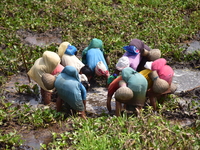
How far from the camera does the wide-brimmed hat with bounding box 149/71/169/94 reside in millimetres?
6266

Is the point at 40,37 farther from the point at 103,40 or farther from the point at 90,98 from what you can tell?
the point at 90,98

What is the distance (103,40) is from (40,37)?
2.12m

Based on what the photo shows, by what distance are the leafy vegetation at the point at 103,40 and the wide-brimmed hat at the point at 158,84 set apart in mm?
542

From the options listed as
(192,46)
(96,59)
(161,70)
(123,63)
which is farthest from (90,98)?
(192,46)

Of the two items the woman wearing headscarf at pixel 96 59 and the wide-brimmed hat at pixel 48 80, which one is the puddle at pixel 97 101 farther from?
the wide-brimmed hat at pixel 48 80

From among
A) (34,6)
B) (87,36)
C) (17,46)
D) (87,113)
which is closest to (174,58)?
(87,36)

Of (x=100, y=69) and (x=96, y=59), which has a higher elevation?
(x=96, y=59)

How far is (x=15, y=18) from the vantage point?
11.5 metres

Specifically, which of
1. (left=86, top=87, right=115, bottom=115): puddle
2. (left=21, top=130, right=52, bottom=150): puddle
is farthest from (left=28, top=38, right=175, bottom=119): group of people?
(left=21, top=130, right=52, bottom=150): puddle

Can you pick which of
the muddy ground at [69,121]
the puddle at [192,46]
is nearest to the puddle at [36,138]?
the muddy ground at [69,121]

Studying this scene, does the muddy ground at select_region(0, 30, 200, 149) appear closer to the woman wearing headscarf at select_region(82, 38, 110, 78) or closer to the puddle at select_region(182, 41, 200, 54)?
the woman wearing headscarf at select_region(82, 38, 110, 78)

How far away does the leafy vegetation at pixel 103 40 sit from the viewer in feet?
16.5

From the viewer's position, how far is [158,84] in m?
6.27

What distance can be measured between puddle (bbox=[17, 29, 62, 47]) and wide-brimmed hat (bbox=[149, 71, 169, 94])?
466 centimetres
